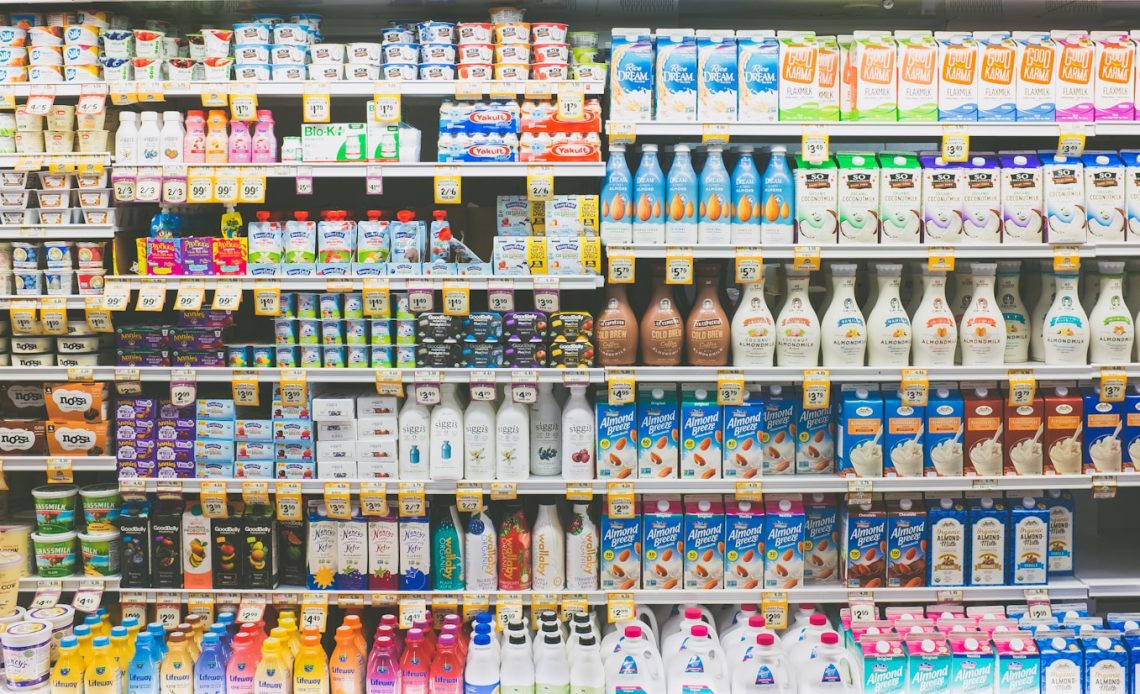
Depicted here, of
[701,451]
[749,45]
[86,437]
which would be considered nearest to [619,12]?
[749,45]

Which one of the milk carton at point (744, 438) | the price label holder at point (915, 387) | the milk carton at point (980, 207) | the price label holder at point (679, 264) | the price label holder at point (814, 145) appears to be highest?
the price label holder at point (814, 145)

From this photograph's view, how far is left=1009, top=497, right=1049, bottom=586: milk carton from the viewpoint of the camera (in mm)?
A: 3713

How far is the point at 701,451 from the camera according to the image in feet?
12.1

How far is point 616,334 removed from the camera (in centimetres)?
361

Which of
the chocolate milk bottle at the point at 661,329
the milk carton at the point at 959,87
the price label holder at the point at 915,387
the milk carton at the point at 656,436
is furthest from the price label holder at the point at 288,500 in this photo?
the milk carton at the point at 959,87

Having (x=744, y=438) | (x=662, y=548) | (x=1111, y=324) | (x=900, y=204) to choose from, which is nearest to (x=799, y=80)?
(x=900, y=204)

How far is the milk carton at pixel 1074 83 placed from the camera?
143 inches

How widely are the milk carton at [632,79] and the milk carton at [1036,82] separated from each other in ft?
4.46

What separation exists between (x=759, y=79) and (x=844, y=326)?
3.12 feet

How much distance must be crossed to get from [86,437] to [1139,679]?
380cm

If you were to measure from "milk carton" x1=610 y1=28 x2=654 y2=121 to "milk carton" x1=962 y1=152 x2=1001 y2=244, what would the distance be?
1.20 metres

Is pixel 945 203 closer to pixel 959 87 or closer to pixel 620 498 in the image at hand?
pixel 959 87

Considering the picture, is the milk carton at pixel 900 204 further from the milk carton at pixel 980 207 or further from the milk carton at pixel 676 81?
the milk carton at pixel 676 81

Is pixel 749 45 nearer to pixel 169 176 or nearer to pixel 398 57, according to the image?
pixel 398 57
